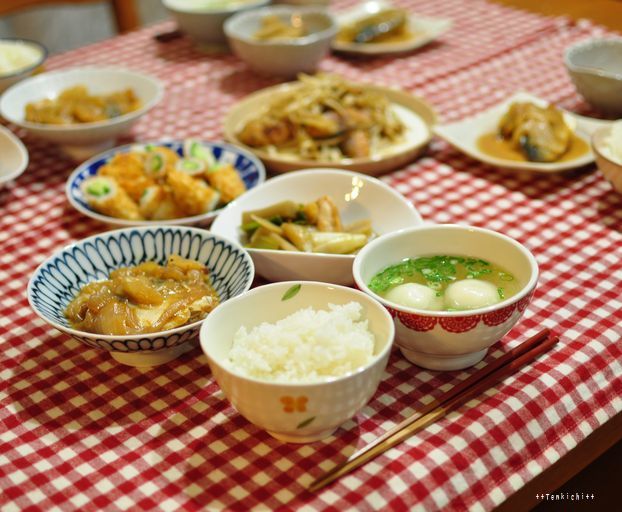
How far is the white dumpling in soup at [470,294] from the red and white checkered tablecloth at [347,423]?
0.45 ft

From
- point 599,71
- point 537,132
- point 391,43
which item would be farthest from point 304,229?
point 391,43

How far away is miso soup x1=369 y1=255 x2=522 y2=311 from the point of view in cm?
136

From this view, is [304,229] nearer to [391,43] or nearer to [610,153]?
[610,153]

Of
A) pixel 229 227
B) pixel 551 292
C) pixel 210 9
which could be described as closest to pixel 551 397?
pixel 551 292

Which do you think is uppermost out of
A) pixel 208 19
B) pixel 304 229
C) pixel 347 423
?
pixel 208 19

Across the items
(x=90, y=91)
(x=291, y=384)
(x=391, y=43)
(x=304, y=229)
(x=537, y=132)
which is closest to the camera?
(x=291, y=384)

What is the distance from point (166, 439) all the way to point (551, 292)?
0.86 meters

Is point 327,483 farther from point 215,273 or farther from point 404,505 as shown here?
point 215,273

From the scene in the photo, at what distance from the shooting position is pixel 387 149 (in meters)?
2.24

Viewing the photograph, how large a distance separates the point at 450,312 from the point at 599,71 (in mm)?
1396

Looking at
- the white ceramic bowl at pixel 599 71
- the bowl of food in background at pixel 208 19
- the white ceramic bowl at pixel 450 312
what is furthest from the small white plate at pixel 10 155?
the white ceramic bowl at pixel 599 71

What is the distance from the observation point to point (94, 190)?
1.94 meters

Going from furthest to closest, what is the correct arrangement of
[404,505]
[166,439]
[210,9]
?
[210,9] → [166,439] → [404,505]

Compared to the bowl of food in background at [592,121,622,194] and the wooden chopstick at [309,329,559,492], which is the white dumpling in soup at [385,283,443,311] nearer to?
the wooden chopstick at [309,329,559,492]
